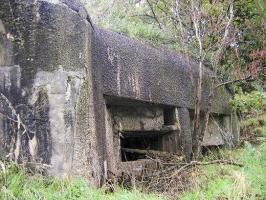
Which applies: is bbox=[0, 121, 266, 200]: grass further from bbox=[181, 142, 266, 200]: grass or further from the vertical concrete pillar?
the vertical concrete pillar

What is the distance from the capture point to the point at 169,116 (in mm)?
6043

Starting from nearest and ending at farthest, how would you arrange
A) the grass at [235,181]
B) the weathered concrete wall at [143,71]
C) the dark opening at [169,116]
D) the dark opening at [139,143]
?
1. the grass at [235,181]
2. the weathered concrete wall at [143,71]
3. the dark opening at [139,143]
4. the dark opening at [169,116]

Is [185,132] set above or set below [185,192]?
above

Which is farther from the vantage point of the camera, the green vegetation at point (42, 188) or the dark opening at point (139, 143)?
→ the dark opening at point (139, 143)

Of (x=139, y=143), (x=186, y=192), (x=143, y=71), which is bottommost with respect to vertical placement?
(x=186, y=192)

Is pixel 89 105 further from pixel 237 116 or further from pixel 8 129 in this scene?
pixel 237 116

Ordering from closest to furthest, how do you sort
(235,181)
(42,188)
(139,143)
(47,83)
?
(42,188) < (47,83) < (235,181) < (139,143)

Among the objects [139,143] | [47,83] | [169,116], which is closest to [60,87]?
[47,83]

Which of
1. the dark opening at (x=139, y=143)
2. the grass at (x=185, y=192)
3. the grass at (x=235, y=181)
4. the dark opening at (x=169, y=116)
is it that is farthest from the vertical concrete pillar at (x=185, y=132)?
the grass at (x=235, y=181)

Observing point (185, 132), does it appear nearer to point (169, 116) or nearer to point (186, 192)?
point (169, 116)

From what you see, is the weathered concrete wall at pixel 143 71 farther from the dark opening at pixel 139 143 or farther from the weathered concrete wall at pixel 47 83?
the weathered concrete wall at pixel 47 83

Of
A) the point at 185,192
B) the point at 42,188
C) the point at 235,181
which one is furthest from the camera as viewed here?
the point at 185,192

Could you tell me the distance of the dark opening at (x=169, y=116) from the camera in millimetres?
6004

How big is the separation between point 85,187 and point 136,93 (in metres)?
1.94
